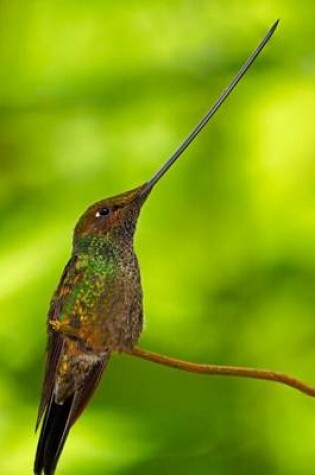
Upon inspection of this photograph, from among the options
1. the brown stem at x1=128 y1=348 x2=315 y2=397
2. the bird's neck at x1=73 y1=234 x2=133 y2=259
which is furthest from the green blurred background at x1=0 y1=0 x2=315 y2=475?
the brown stem at x1=128 y1=348 x2=315 y2=397

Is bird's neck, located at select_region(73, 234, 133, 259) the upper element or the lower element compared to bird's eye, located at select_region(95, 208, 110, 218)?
lower

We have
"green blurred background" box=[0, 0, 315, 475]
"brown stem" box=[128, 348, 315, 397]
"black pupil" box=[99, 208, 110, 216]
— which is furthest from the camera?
"green blurred background" box=[0, 0, 315, 475]

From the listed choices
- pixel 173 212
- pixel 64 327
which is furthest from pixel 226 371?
pixel 173 212

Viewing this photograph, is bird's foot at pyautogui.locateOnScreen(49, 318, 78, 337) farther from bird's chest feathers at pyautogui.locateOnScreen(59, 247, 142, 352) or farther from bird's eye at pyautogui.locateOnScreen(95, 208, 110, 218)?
bird's eye at pyautogui.locateOnScreen(95, 208, 110, 218)

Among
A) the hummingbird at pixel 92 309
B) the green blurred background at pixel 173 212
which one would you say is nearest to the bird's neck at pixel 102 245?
the hummingbird at pixel 92 309

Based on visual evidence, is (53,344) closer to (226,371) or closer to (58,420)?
(58,420)

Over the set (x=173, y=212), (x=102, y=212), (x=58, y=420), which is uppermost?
(x=102, y=212)

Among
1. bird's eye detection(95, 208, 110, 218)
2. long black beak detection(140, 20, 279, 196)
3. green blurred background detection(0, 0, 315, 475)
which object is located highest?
long black beak detection(140, 20, 279, 196)
